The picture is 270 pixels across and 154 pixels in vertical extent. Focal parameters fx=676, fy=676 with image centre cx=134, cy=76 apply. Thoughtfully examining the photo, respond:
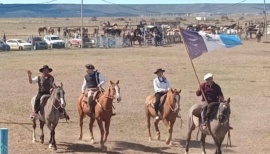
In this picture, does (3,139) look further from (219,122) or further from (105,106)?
(105,106)

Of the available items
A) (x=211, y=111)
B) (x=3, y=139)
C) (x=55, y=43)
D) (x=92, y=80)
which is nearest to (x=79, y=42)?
(x=55, y=43)

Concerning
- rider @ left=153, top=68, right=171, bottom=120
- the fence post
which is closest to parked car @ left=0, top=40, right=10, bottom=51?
rider @ left=153, top=68, right=171, bottom=120

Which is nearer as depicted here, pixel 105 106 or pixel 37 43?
pixel 105 106

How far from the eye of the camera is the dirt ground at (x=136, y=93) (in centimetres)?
1762

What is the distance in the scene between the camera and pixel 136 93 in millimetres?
27391

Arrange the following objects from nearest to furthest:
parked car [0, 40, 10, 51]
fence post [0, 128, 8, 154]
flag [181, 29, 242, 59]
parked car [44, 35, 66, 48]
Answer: fence post [0, 128, 8, 154], flag [181, 29, 242, 59], parked car [0, 40, 10, 51], parked car [44, 35, 66, 48]

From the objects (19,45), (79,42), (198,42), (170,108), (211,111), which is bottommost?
(19,45)

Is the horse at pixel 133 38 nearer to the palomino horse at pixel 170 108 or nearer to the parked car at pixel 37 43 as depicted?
the parked car at pixel 37 43

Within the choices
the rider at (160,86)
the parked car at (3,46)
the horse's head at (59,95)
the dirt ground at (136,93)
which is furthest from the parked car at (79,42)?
the horse's head at (59,95)

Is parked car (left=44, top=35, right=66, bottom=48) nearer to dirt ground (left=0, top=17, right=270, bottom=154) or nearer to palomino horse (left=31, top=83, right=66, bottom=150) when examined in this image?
dirt ground (left=0, top=17, right=270, bottom=154)

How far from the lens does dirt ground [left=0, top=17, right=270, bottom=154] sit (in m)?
17.6

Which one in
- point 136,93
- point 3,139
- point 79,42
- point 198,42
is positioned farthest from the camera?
point 79,42

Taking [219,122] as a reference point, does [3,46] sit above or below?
below

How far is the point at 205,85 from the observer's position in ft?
50.9
